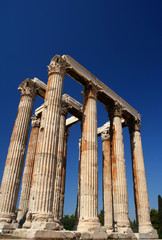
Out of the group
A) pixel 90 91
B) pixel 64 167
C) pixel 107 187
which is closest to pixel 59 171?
pixel 64 167

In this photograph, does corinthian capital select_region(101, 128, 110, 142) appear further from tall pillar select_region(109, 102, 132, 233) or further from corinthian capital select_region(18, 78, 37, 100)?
corinthian capital select_region(18, 78, 37, 100)

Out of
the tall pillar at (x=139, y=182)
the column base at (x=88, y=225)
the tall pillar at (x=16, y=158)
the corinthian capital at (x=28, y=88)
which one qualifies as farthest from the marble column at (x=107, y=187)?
the corinthian capital at (x=28, y=88)

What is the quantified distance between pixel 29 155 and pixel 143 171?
1292 cm

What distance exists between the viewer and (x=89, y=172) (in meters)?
16.9

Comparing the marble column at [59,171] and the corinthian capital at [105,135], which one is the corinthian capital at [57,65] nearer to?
the marble column at [59,171]

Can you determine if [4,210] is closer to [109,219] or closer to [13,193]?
[13,193]

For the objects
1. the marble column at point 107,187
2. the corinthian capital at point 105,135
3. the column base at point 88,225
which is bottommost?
the column base at point 88,225

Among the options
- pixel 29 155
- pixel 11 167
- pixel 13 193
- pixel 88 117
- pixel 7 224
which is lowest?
pixel 7 224

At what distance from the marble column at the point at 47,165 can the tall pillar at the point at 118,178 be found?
8427 mm

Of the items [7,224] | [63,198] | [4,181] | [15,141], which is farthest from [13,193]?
[63,198]

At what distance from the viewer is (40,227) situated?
458 inches

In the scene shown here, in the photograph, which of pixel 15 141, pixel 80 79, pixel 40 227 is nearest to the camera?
pixel 40 227

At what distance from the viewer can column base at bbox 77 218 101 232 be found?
47.8ft

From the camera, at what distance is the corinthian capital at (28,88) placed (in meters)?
21.4
